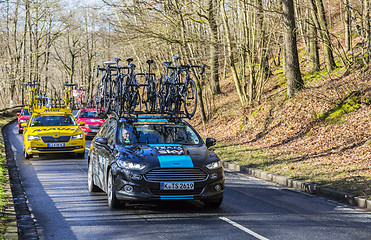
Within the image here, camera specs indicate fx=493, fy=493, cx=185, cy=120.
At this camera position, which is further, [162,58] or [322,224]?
[162,58]

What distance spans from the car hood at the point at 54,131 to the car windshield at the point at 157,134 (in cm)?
807

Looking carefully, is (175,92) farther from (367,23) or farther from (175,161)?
(367,23)

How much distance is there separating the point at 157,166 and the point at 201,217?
43.2 inches

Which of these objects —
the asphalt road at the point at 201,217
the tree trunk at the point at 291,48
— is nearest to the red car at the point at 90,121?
the tree trunk at the point at 291,48

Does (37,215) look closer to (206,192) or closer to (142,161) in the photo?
(142,161)

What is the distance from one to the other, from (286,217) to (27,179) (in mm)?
7107

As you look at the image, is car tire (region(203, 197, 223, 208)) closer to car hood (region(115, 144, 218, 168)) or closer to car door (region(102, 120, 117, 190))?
car hood (region(115, 144, 218, 168))

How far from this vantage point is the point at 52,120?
715 inches

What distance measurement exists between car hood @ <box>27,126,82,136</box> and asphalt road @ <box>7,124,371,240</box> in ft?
18.7

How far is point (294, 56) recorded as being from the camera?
67.9 ft

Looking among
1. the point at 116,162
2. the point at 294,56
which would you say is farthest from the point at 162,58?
the point at 116,162

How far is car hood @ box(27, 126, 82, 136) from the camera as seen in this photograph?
1695 centimetres

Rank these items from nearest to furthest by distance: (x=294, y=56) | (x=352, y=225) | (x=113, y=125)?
(x=352, y=225) → (x=113, y=125) → (x=294, y=56)

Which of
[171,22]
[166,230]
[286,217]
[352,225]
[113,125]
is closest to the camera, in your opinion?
[166,230]
